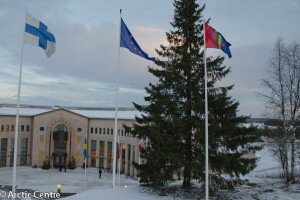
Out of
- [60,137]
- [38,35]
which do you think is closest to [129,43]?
[38,35]

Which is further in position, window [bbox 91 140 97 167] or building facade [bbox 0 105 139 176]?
window [bbox 91 140 97 167]

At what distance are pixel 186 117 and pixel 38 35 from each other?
10703 mm

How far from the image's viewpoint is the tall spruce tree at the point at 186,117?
76.0 feet

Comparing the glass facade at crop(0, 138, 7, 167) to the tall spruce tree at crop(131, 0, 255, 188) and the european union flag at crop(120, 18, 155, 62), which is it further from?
the european union flag at crop(120, 18, 155, 62)

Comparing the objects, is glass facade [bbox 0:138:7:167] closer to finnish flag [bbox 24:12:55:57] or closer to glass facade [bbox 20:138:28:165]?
glass facade [bbox 20:138:28:165]

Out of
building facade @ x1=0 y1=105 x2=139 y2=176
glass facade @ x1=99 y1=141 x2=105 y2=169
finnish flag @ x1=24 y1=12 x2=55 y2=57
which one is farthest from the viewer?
glass facade @ x1=99 y1=141 x2=105 y2=169

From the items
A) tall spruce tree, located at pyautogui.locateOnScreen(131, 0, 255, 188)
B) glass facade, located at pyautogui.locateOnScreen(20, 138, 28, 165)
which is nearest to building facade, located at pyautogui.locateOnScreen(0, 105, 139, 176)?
glass facade, located at pyautogui.locateOnScreen(20, 138, 28, 165)

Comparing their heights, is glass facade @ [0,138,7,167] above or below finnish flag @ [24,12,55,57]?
below

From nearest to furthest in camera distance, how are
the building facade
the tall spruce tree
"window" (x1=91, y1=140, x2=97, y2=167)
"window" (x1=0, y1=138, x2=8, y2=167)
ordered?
the tall spruce tree, "window" (x1=0, y1=138, x2=8, y2=167), the building facade, "window" (x1=91, y1=140, x2=97, y2=167)

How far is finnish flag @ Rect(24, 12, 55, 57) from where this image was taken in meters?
16.4

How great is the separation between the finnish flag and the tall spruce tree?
8.97m

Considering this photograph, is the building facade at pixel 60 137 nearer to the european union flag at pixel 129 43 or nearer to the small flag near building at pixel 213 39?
the small flag near building at pixel 213 39

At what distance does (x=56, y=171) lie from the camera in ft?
212

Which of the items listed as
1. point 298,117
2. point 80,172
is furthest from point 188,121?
point 80,172
